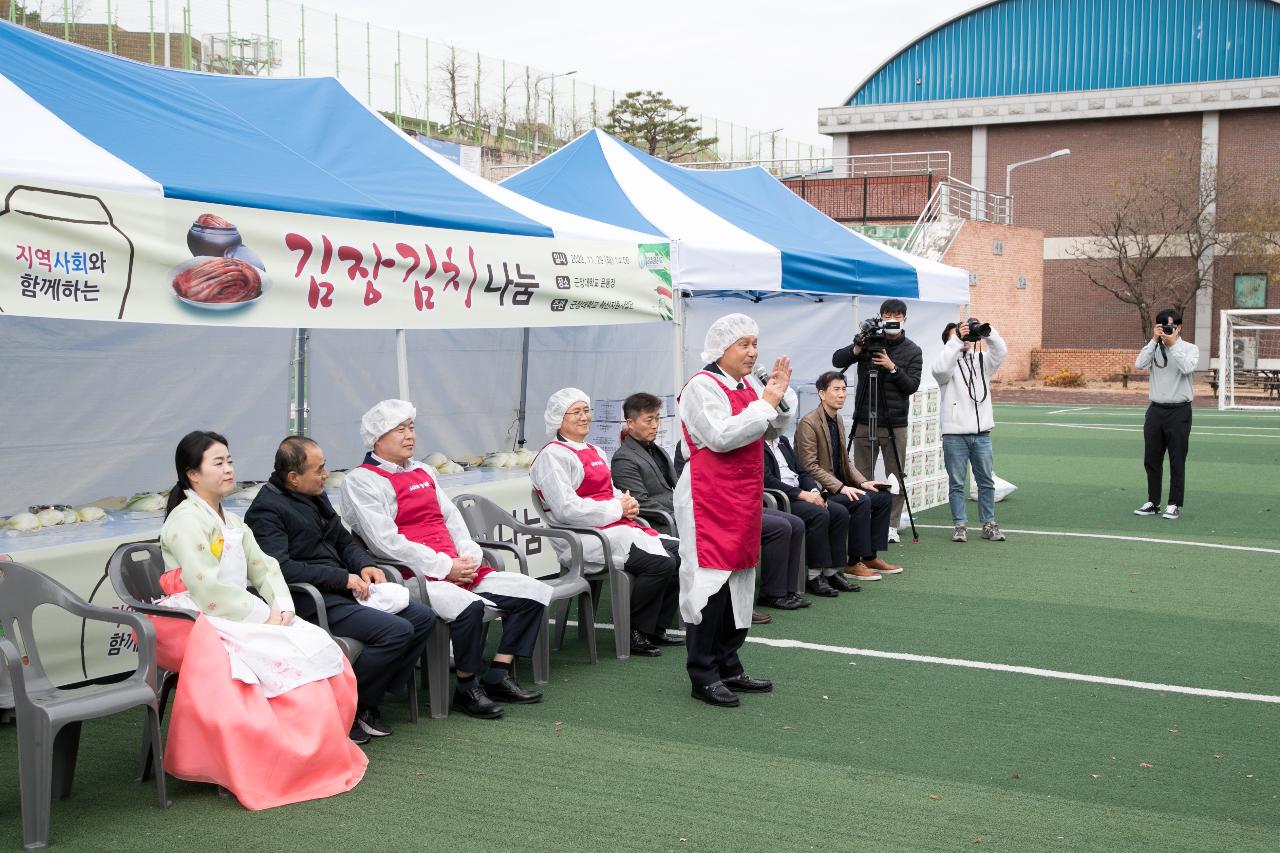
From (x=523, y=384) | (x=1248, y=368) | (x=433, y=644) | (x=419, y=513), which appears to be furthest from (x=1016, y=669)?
(x=1248, y=368)

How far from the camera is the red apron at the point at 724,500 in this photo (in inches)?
200

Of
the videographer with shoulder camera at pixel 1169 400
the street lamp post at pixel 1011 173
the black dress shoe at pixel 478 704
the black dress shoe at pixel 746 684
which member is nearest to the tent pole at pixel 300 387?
the black dress shoe at pixel 478 704

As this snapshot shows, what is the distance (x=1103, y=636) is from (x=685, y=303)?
13.6ft

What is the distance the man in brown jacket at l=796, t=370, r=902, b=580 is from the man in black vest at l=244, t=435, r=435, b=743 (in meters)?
3.56

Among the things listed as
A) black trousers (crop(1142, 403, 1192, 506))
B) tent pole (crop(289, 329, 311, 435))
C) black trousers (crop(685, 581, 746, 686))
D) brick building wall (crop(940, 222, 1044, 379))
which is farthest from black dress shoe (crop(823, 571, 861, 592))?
brick building wall (crop(940, 222, 1044, 379))

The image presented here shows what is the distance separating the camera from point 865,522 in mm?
7914

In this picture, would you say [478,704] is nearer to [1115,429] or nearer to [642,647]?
[642,647]

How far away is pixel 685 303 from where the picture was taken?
9.45 metres

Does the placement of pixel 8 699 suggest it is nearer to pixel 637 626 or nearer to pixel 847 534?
pixel 637 626

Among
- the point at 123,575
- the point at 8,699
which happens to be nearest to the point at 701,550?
the point at 123,575

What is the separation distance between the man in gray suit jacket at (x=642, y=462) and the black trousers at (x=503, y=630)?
156 cm

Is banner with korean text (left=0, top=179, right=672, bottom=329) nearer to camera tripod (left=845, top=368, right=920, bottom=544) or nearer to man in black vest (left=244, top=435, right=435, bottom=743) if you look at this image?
man in black vest (left=244, top=435, right=435, bottom=743)

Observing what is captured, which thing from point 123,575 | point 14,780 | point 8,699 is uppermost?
point 123,575

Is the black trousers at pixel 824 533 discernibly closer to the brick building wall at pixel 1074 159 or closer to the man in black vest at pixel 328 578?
the man in black vest at pixel 328 578
